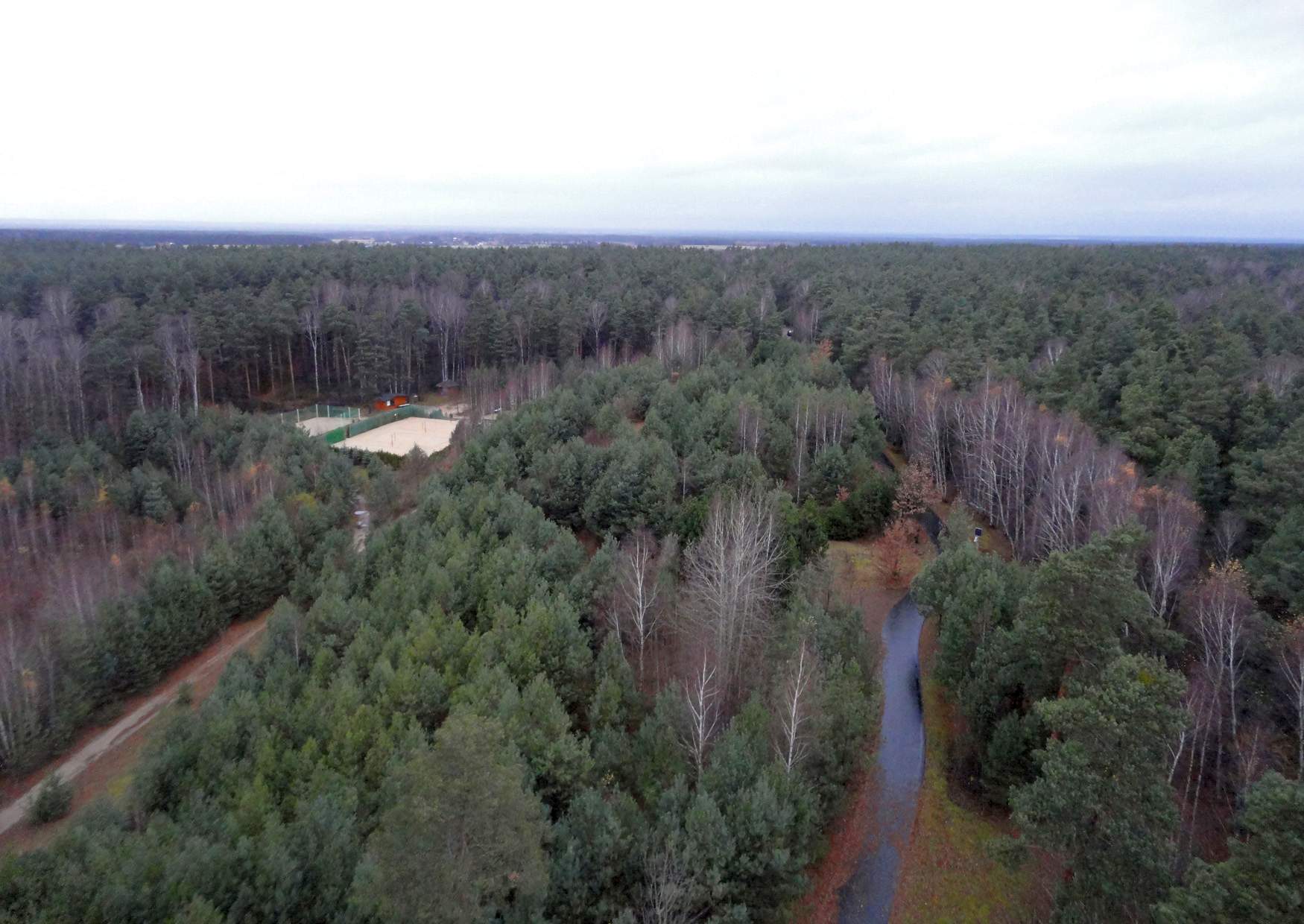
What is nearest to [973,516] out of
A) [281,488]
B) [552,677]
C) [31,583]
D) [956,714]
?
[956,714]

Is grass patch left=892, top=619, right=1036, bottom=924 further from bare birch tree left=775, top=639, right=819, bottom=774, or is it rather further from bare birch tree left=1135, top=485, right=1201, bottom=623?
bare birch tree left=1135, top=485, right=1201, bottom=623

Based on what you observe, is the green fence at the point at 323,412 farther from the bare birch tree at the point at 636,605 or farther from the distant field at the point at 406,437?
the bare birch tree at the point at 636,605

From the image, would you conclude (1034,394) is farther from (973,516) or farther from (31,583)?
(31,583)

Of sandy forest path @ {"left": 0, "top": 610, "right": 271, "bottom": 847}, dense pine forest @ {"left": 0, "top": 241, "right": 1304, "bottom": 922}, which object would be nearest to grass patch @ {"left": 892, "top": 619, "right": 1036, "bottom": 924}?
dense pine forest @ {"left": 0, "top": 241, "right": 1304, "bottom": 922}

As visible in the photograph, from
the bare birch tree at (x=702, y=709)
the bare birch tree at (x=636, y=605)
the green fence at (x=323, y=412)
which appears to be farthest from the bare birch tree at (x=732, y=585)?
the green fence at (x=323, y=412)

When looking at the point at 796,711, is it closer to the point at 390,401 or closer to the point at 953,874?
the point at 953,874

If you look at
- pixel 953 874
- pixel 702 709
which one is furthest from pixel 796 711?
pixel 953 874
